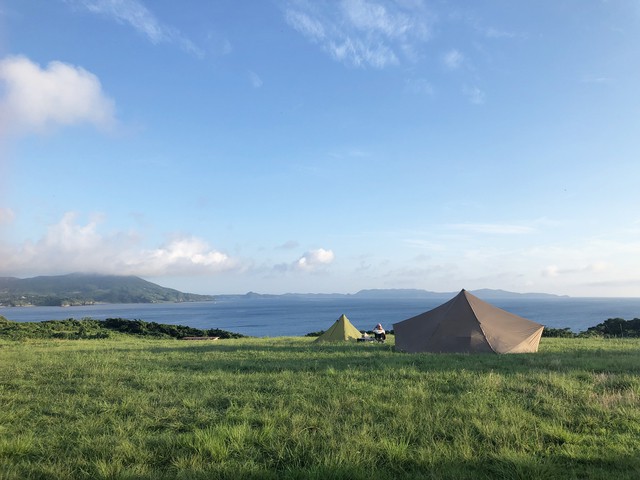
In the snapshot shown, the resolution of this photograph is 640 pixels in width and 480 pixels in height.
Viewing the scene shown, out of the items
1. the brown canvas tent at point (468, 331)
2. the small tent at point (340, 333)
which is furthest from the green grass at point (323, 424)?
the small tent at point (340, 333)

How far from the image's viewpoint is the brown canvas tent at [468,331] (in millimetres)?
16875

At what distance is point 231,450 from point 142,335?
37.8 m

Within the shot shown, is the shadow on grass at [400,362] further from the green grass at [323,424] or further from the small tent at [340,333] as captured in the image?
the small tent at [340,333]

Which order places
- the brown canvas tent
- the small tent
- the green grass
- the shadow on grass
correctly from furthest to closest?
the small tent < the brown canvas tent < the shadow on grass < the green grass

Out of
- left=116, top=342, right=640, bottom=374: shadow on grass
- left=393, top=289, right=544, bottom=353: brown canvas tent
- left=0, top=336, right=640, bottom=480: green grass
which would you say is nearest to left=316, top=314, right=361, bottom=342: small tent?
left=393, top=289, right=544, bottom=353: brown canvas tent

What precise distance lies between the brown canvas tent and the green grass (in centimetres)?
524

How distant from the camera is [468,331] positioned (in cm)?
1719

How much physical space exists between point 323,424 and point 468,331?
1223 centimetres

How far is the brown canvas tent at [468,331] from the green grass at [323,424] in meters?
5.24

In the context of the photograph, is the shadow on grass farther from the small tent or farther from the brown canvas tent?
the small tent

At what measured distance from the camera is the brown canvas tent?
55.4 feet

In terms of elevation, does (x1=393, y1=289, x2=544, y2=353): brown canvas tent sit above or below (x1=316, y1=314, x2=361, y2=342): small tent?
above

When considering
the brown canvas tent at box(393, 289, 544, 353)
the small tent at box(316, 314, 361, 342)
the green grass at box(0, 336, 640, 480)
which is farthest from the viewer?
the small tent at box(316, 314, 361, 342)

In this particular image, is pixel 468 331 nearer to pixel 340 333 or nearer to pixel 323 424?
pixel 340 333
